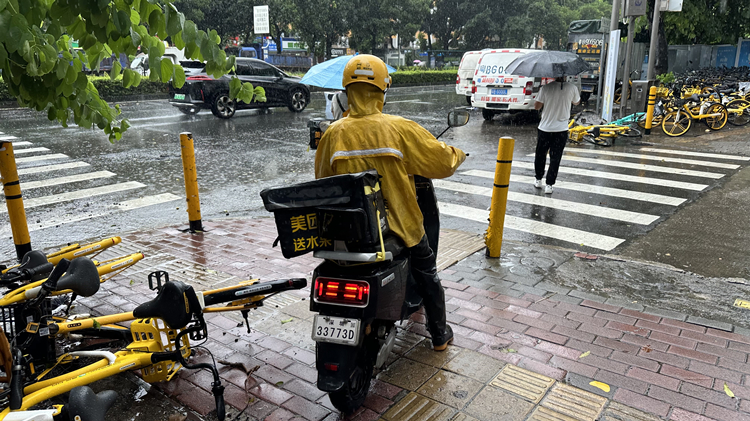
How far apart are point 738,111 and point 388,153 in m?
15.1

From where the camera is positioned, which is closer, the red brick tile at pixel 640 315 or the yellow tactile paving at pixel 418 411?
the yellow tactile paving at pixel 418 411

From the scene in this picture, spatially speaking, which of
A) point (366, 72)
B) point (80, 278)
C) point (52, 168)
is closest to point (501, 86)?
point (52, 168)

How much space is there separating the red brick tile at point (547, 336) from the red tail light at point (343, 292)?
1.60 metres

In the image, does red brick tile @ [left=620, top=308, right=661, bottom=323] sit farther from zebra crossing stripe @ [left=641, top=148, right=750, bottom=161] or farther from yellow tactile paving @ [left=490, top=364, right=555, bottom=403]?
zebra crossing stripe @ [left=641, top=148, right=750, bottom=161]

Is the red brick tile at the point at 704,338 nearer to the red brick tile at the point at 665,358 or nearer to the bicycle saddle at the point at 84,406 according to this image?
the red brick tile at the point at 665,358

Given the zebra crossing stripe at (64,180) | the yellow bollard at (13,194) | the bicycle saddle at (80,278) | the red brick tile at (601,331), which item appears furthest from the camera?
the zebra crossing stripe at (64,180)

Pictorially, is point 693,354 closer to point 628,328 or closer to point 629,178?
point 628,328

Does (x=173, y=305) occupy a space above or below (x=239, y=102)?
below

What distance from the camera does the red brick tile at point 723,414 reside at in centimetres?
296

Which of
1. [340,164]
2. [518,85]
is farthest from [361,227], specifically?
[518,85]

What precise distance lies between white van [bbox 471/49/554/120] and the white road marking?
400 inches

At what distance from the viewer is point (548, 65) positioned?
796 centimetres

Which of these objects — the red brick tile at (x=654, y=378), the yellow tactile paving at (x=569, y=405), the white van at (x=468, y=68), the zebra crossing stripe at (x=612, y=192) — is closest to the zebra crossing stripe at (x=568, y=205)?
the zebra crossing stripe at (x=612, y=192)

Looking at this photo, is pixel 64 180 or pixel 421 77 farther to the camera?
pixel 421 77
